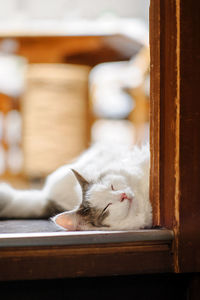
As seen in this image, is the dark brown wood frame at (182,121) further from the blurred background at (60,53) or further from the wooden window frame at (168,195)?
the blurred background at (60,53)

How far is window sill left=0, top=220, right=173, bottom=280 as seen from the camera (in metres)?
0.83

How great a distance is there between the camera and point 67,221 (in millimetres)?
963

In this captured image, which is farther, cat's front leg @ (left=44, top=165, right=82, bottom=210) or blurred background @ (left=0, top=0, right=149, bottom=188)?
blurred background @ (left=0, top=0, right=149, bottom=188)

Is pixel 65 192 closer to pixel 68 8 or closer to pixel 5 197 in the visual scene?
pixel 5 197

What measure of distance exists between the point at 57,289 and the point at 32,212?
39cm

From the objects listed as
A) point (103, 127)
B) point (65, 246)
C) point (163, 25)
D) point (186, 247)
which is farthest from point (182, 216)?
point (103, 127)

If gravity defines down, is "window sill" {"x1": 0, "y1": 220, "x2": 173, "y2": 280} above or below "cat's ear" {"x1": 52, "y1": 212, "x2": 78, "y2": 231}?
below

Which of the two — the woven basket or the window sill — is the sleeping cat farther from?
the woven basket

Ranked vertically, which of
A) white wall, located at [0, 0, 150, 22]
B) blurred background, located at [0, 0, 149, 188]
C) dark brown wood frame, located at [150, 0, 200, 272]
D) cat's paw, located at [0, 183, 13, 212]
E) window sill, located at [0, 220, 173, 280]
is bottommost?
window sill, located at [0, 220, 173, 280]

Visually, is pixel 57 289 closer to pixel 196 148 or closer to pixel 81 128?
pixel 196 148

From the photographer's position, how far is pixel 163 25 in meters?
0.89

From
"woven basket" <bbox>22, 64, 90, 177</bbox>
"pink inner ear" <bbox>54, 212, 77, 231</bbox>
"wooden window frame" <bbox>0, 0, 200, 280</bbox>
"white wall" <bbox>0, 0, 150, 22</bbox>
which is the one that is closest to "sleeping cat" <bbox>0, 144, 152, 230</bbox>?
"pink inner ear" <bbox>54, 212, 77, 231</bbox>

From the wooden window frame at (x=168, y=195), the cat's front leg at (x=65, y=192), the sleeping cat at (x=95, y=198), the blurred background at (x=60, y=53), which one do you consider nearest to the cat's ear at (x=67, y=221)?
the sleeping cat at (x=95, y=198)

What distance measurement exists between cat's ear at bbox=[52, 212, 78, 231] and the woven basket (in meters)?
2.02
